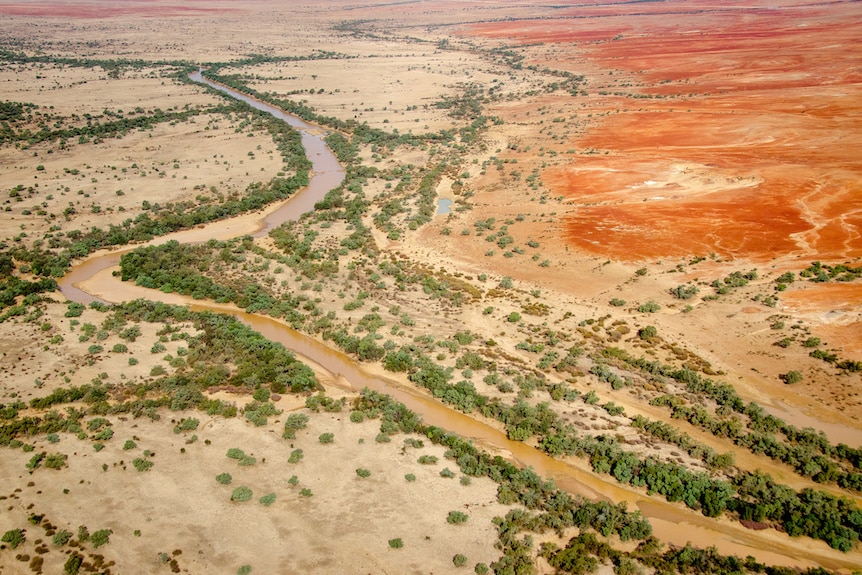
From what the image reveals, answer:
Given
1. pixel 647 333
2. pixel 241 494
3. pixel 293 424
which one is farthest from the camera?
pixel 647 333

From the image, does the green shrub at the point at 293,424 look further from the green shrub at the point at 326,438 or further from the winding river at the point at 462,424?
the winding river at the point at 462,424

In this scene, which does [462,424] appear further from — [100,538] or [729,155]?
[729,155]

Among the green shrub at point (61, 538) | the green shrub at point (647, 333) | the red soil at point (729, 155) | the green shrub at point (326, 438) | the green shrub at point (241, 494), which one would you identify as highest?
the red soil at point (729, 155)

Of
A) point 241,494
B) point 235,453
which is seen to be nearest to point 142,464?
point 235,453

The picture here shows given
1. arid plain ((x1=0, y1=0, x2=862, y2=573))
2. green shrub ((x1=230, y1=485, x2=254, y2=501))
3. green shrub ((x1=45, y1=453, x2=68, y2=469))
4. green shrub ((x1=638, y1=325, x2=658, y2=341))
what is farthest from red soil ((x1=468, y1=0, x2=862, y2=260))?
green shrub ((x1=45, y1=453, x2=68, y2=469))

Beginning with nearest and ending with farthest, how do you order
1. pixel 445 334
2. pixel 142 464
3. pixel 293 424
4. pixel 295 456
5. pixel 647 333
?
Result: pixel 142 464 → pixel 295 456 → pixel 293 424 → pixel 647 333 → pixel 445 334

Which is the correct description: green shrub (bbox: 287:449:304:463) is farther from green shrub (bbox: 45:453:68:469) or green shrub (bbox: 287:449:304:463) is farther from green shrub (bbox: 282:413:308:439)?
green shrub (bbox: 45:453:68:469)

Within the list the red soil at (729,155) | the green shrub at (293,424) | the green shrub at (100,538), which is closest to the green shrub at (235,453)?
the green shrub at (293,424)

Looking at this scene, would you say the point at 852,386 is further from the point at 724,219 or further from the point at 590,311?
the point at 724,219
